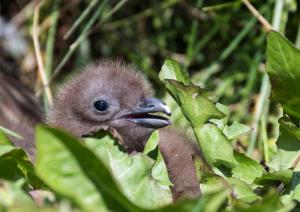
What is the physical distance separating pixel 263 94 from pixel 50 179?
2.30 m

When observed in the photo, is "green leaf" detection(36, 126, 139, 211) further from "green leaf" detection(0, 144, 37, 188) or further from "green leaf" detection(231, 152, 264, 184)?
"green leaf" detection(231, 152, 264, 184)

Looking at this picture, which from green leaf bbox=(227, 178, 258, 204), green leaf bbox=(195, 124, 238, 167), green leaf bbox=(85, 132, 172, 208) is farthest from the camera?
green leaf bbox=(195, 124, 238, 167)

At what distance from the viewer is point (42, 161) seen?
1.75m

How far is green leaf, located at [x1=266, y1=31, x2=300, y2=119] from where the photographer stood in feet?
7.49

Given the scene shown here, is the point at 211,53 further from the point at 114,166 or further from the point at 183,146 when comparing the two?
the point at 114,166

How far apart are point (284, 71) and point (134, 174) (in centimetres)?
57

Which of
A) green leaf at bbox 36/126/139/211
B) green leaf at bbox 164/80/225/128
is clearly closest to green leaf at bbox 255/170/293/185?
green leaf at bbox 164/80/225/128

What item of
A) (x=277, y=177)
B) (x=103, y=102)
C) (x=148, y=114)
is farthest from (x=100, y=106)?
(x=277, y=177)

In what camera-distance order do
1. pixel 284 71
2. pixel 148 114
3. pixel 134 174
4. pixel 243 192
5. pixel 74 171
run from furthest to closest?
pixel 148 114, pixel 284 71, pixel 243 192, pixel 134 174, pixel 74 171

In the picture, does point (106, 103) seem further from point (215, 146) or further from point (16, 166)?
point (16, 166)

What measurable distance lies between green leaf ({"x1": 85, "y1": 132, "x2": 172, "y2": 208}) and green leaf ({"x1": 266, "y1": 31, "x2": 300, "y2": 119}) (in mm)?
478

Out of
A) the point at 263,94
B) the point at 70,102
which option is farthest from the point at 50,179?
the point at 263,94

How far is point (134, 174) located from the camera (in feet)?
6.84

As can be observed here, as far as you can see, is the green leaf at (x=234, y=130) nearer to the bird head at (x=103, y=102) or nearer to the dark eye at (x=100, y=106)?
the bird head at (x=103, y=102)
